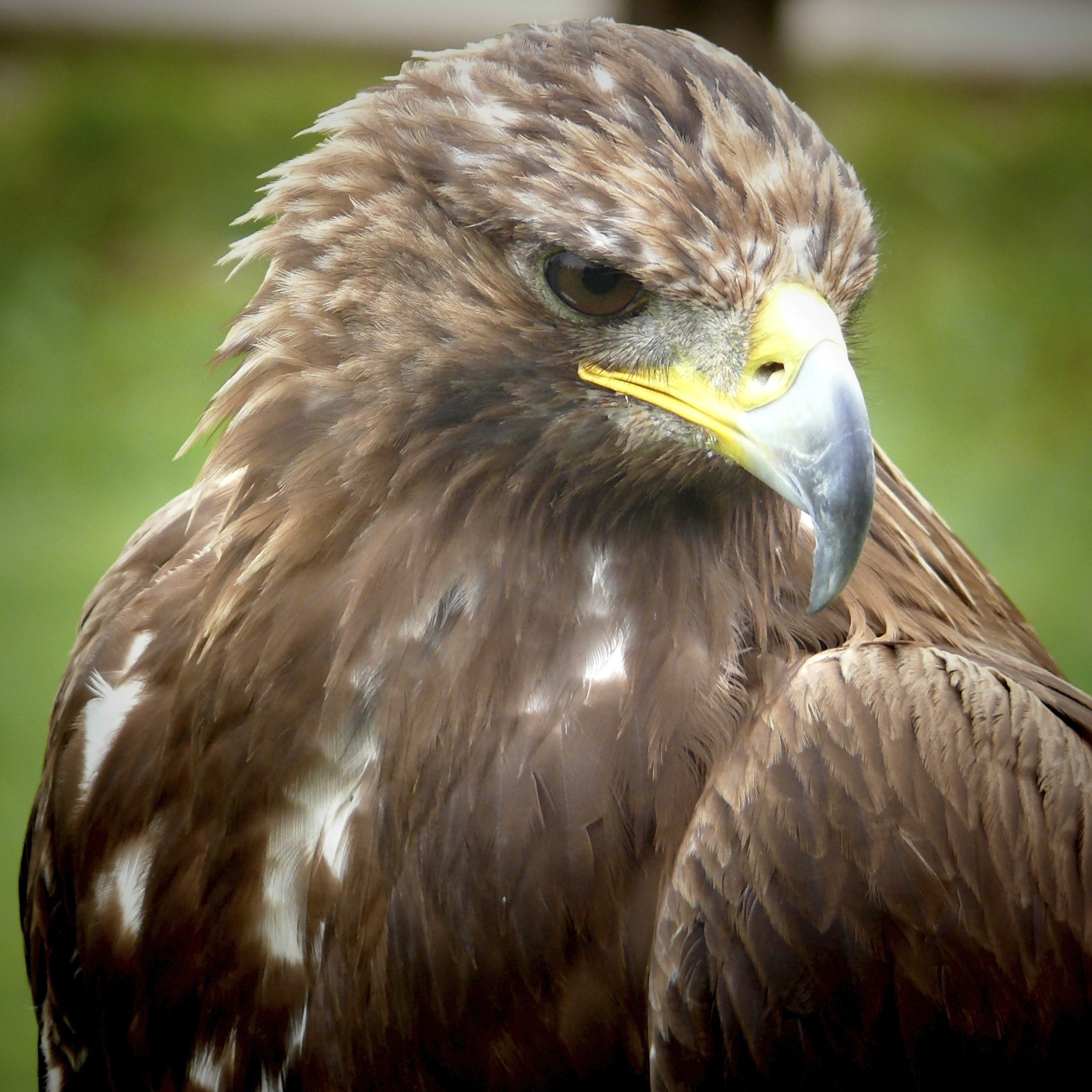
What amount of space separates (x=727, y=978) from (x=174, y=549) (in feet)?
3.34

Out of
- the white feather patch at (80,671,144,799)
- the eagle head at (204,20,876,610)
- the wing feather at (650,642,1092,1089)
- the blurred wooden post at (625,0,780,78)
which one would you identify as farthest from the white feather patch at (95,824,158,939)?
the blurred wooden post at (625,0,780,78)

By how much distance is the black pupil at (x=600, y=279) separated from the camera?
4.86 ft

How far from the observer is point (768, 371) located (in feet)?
4.78

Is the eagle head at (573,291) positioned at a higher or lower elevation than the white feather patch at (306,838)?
higher

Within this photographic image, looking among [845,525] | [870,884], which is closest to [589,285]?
[845,525]

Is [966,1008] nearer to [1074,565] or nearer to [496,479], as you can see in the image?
[496,479]

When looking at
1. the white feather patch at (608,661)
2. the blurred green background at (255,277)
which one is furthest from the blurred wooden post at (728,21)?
the white feather patch at (608,661)

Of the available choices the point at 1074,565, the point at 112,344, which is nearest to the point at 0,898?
the point at 112,344

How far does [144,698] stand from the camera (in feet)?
6.15

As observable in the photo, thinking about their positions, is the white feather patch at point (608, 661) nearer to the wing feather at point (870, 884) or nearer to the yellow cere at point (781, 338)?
the wing feather at point (870, 884)

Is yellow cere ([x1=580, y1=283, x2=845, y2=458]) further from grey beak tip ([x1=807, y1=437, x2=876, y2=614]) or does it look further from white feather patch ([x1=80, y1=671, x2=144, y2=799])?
white feather patch ([x1=80, y1=671, x2=144, y2=799])

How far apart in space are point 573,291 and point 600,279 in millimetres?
36

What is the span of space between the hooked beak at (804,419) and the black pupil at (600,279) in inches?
4.2

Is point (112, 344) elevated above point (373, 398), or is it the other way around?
point (373, 398)
